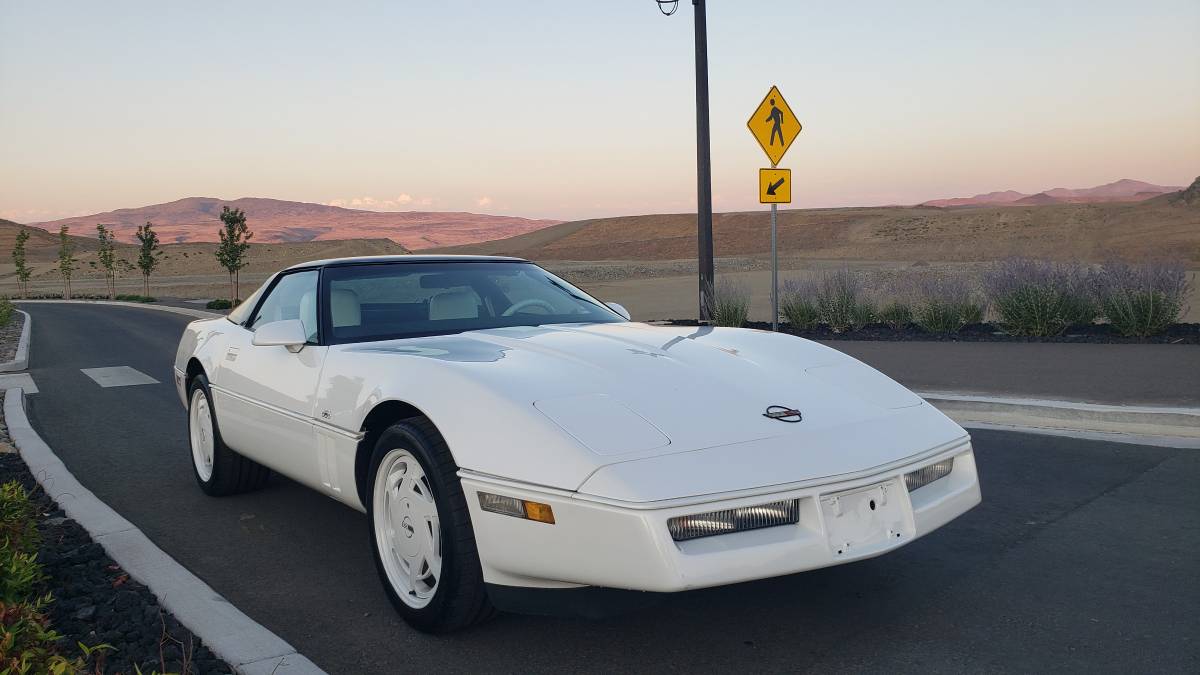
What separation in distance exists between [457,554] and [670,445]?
805 mm

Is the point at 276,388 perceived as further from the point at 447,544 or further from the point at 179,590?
the point at 447,544

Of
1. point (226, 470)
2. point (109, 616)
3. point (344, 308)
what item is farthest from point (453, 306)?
point (109, 616)

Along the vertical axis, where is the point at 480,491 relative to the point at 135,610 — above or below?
above

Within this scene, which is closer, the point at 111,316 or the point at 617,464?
the point at 617,464

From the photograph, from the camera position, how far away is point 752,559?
2859 millimetres

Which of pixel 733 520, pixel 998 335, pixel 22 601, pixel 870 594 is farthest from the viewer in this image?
pixel 998 335

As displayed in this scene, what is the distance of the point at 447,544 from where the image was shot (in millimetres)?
3260

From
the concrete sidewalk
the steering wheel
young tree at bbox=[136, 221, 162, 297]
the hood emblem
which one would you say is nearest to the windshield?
the steering wheel

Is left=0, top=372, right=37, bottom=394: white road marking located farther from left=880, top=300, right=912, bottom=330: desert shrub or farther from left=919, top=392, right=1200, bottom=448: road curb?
left=880, top=300, right=912, bottom=330: desert shrub

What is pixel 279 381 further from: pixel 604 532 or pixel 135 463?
pixel 135 463

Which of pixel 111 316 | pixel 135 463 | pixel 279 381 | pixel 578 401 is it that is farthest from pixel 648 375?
pixel 111 316

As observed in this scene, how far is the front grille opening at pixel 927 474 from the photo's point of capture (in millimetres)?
3317

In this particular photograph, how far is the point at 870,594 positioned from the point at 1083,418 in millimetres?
4053

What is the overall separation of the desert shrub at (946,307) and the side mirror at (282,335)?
1017cm
